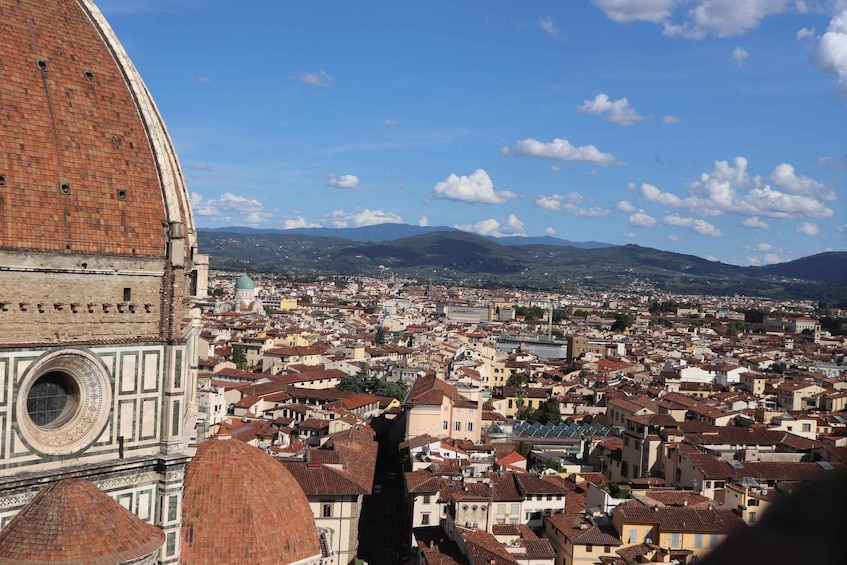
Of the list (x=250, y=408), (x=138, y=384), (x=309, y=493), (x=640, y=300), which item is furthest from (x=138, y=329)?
(x=640, y=300)

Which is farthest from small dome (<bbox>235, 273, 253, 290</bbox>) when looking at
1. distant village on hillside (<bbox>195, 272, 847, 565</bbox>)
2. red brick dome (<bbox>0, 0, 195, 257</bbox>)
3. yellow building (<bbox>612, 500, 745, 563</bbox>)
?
red brick dome (<bbox>0, 0, 195, 257</bbox>)

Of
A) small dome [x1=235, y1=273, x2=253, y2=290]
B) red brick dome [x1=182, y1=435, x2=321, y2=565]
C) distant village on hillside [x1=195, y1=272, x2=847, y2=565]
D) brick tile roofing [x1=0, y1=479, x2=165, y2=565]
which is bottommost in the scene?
distant village on hillside [x1=195, y1=272, x2=847, y2=565]

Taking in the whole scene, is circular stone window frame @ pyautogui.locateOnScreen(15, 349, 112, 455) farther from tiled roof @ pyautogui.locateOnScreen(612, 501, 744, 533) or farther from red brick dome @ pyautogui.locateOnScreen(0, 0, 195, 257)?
tiled roof @ pyautogui.locateOnScreen(612, 501, 744, 533)

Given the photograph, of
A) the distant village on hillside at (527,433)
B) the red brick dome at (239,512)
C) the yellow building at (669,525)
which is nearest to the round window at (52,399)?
the red brick dome at (239,512)

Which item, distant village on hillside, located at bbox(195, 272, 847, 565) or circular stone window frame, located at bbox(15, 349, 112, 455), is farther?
distant village on hillside, located at bbox(195, 272, 847, 565)

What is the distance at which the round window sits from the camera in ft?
37.0

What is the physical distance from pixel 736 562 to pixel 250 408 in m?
45.6

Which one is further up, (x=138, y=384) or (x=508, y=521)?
(x=138, y=384)

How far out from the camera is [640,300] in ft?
650

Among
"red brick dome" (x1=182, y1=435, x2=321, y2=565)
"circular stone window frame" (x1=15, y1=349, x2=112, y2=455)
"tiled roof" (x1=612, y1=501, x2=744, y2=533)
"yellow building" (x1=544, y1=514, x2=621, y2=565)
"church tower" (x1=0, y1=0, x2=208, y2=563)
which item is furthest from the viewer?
"tiled roof" (x1=612, y1=501, x2=744, y2=533)

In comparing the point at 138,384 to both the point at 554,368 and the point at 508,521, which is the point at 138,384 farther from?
the point at 554,368

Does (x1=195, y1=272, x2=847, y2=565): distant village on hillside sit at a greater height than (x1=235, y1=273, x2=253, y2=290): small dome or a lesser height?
lesser

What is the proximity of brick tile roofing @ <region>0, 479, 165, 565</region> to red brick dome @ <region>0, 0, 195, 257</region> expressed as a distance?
10.5 ft

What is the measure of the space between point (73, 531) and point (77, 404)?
178 cm
